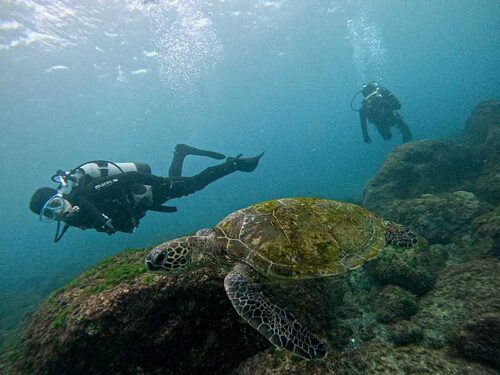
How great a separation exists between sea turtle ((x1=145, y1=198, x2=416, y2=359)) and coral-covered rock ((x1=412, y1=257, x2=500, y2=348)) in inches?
45.8

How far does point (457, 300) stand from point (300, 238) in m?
2.82

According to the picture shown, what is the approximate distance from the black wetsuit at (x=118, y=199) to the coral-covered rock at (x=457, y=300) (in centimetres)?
737

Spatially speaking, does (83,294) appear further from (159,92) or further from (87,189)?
(159,92)

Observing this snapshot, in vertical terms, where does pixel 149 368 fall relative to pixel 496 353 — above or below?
above

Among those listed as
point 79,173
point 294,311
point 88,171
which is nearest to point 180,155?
point 88,171

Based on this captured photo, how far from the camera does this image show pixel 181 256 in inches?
124

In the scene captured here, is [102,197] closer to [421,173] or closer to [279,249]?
[279,249]

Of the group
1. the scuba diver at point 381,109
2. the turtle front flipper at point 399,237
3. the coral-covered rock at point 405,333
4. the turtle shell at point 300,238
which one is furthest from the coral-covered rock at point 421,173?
the turtle shell at point 300,238

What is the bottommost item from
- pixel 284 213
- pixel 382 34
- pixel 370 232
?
pixel 370 232

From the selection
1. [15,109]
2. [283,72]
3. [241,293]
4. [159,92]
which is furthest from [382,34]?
[241,293]

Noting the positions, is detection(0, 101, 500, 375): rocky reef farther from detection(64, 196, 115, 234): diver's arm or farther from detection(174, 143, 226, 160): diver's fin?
detection(174, 143, 226, 160): diver's fin

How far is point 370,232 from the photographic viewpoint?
396 centimetres

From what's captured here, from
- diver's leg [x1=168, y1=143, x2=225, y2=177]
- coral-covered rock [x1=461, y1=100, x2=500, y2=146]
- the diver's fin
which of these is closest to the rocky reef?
diver's leg [x1=168, y1=143, x2=225, y2=177]

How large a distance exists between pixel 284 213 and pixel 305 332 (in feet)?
5.17
